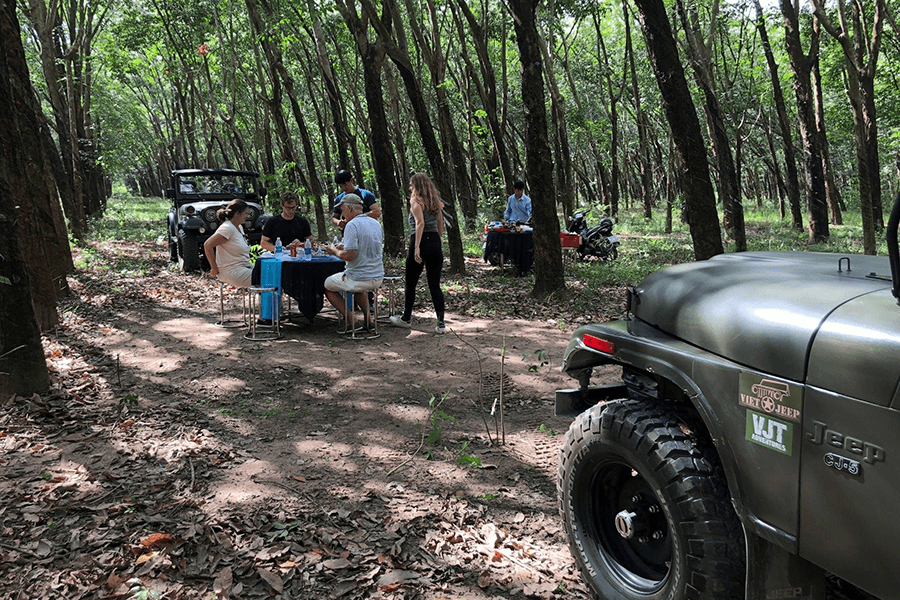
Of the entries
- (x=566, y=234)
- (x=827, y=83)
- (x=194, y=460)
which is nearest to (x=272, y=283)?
(x=194, y=460)

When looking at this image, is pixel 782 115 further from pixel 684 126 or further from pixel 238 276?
pixel 238 276

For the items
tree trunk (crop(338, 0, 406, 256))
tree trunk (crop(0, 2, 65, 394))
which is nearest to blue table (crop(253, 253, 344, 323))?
tree trunk (crop(0, 2, 65, 394))

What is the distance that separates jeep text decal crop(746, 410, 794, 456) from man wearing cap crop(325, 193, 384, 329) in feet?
19.6

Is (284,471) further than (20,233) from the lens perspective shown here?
No

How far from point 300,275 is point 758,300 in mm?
6492

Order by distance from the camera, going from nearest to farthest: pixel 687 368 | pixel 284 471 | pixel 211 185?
pixel 687 368
pixel 284 471
pixel 211 185

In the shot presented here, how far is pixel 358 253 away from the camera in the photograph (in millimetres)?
7758

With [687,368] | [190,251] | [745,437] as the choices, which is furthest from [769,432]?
[190,251]

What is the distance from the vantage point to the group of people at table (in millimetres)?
7777

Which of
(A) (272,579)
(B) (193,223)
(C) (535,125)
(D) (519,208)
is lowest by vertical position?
(A) (272,579)

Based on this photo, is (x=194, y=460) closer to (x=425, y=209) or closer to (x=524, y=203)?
(x=425, y=209)

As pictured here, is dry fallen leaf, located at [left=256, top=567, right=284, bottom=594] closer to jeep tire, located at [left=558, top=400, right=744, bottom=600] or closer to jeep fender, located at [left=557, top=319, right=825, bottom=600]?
jeep tire, located at [left=558, top=400, right=744, bottom=600]

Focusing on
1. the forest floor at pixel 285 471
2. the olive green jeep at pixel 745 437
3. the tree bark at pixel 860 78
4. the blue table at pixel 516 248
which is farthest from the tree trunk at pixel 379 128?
the olive green jeep at pixel 745 437

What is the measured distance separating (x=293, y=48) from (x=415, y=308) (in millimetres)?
17149
